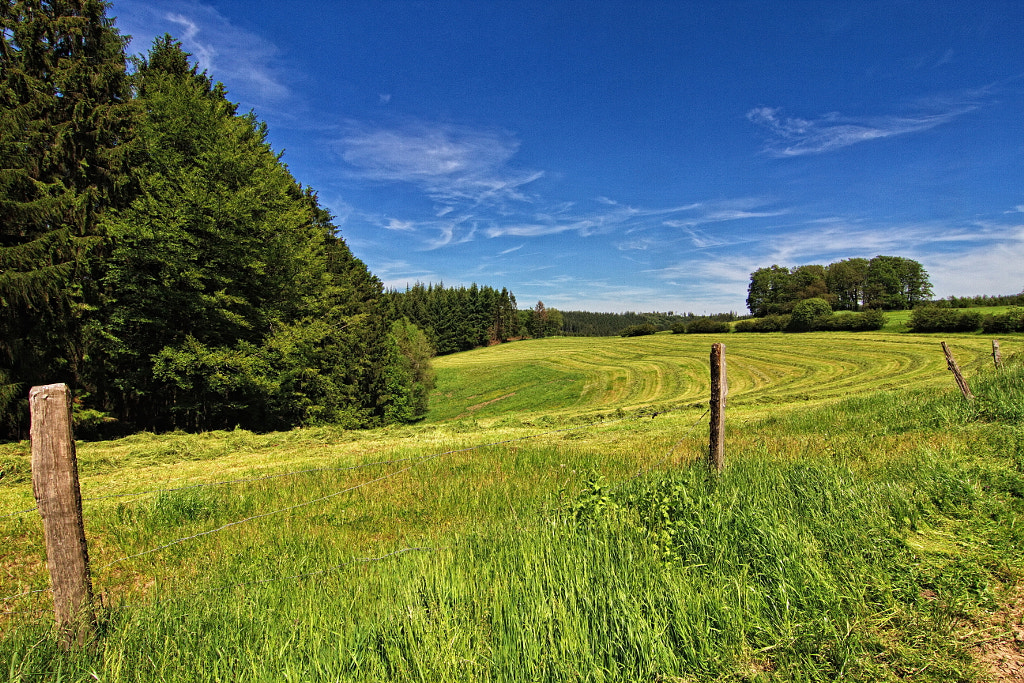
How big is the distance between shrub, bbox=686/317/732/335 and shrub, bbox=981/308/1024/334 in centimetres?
2947

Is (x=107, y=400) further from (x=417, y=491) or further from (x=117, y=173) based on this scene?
(x=417, y=491)

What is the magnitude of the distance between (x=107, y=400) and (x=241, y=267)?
23.7 ft

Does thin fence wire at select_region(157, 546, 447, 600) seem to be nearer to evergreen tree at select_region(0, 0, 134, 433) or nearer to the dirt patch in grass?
the dirt patch in grass

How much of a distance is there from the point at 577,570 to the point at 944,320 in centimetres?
5955

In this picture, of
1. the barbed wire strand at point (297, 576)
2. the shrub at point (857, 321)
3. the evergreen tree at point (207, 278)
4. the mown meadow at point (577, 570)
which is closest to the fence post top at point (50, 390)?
the mown meadow at point (577, 570)

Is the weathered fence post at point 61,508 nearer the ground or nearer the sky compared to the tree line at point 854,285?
nearer the ground

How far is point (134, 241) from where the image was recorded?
48.4 ft

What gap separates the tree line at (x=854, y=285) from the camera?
69.4 metres

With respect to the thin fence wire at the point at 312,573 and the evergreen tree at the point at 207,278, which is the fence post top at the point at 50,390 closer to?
the thin fence wire at the point at 312,573

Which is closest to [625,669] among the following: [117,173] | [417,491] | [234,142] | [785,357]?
[417,491]

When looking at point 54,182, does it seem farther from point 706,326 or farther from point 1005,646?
point 706,326

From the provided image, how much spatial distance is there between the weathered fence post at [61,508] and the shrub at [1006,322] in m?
58.3

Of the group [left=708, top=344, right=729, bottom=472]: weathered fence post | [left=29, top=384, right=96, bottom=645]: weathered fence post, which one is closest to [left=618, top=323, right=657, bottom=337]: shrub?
[left=708, top=344, right=729, bottom=472]: weathered fence post

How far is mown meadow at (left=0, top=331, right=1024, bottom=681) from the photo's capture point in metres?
2.35
